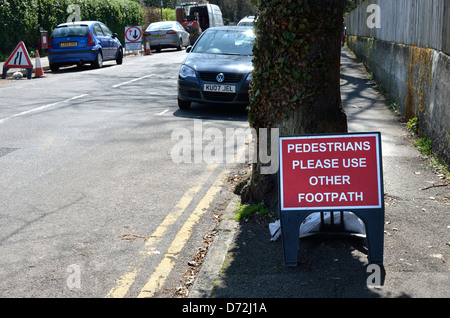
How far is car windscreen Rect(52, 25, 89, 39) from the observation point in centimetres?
2097

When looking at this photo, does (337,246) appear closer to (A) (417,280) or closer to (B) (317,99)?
(A) (417,280)

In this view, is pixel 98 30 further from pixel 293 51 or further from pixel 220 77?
pixel 293 51

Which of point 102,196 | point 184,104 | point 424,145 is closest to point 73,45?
point 184,104

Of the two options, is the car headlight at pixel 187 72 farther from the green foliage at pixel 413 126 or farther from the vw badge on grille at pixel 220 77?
the green foliage at pixel 413 126

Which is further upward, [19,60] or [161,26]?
[161,26]

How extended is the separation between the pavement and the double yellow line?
0.98 ft

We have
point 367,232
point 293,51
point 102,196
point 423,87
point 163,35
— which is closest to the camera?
point 367,232

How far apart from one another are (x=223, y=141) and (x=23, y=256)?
480cm

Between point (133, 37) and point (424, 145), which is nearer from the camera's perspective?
point (424, 145)

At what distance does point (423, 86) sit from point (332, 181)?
16.7ft

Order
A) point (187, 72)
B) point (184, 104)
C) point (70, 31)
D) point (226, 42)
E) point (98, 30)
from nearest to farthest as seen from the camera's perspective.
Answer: point (187, 72)
point (184, 104)
point (226, 42)
point (70, 31)
point (98, 30)

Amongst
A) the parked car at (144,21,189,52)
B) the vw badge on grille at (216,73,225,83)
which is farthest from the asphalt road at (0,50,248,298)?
the parked car at (144,21,189,52)

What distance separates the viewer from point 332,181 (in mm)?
4242

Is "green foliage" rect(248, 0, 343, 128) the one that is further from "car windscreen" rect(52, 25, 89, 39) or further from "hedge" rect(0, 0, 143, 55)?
"hedge" rect(0, 0, 143, 55)
